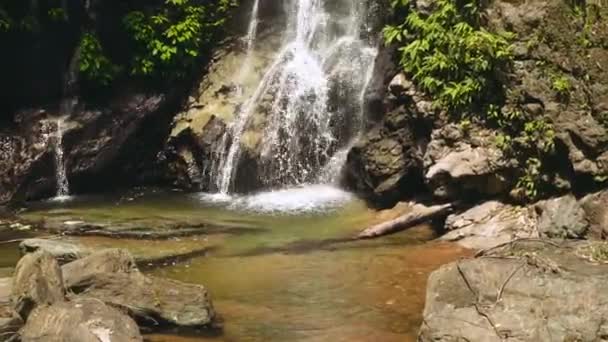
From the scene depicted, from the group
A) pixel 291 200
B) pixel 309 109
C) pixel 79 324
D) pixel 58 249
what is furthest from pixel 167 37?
pixel 79 324

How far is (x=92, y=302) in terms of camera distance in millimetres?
7184

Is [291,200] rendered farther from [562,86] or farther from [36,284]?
[36,284]

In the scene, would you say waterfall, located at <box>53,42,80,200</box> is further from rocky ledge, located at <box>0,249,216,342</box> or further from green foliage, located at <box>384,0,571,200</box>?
rocky ledge, located at <box>0,249,216,342</box>

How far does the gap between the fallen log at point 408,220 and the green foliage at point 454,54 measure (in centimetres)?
151

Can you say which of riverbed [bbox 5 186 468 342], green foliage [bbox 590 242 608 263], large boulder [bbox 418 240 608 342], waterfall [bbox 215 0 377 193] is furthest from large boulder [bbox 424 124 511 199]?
large boulder [bbox 418 240 608 342]

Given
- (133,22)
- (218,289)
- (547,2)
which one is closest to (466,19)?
(547,2)

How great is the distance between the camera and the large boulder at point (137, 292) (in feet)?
24.8

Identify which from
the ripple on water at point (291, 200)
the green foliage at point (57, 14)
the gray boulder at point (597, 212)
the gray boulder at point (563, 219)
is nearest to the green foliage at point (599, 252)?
the gray boulder at point (597, 212)

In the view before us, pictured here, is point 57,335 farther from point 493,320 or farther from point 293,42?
point 293,42

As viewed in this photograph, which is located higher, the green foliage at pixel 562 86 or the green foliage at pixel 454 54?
the green foliage at pixel 454 54

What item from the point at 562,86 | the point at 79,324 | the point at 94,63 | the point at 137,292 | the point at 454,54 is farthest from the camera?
the point at 94,63

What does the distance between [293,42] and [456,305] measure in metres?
10.3

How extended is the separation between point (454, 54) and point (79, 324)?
7096 millimetres

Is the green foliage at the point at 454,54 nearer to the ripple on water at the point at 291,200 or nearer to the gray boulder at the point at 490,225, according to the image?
the gray boulder at the point at 490,225
